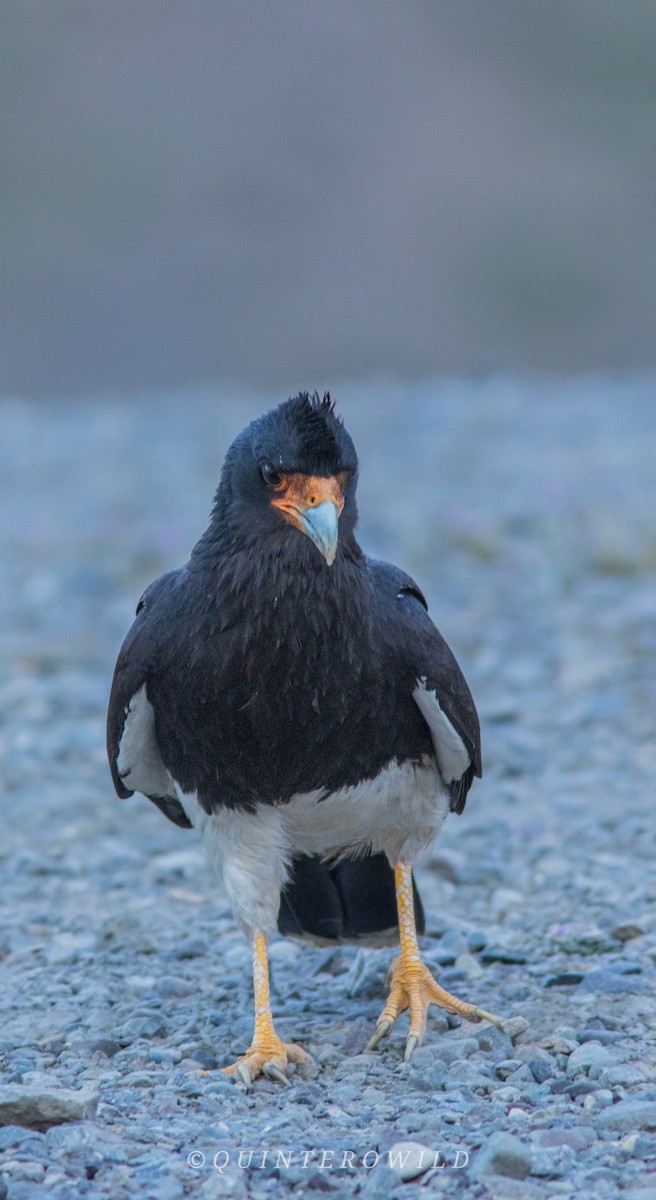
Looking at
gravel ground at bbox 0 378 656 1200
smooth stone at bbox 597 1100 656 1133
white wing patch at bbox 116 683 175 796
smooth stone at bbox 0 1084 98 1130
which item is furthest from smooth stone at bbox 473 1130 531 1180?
→ white wing patch at bbox 116 683 175 796

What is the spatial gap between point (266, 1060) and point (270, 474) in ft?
6.04

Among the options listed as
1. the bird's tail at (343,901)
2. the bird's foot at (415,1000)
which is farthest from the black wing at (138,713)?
the bird's foot at (415,1000)

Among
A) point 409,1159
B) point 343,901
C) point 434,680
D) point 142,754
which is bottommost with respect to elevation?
point 409,1159

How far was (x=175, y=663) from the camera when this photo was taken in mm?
5199

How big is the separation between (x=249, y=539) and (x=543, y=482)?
32.4 ft

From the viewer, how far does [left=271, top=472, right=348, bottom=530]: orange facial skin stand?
16.4 ft

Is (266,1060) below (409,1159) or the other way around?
the other way around

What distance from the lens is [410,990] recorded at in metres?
5.43

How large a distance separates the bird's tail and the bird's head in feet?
4.12

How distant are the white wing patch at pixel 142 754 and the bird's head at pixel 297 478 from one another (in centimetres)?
73

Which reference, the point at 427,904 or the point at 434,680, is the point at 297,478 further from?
the point at 427,904

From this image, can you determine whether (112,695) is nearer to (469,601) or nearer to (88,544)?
(469,601)

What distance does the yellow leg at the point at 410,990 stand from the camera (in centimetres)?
527

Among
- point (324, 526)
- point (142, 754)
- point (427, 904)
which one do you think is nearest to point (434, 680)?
point (324, 526)
